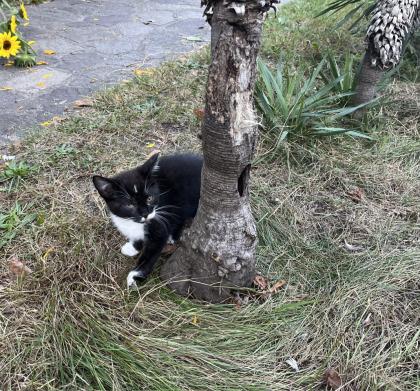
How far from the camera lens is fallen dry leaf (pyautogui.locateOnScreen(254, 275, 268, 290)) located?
243cm

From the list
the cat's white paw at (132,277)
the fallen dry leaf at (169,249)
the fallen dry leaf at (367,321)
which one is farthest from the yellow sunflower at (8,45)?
the fallen dry leaf at (367,321)

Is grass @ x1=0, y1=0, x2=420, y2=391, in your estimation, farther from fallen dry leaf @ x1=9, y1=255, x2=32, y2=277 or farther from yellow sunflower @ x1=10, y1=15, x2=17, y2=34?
yellow sunflower @ x1=10, y1=15, x2=17, y2=34

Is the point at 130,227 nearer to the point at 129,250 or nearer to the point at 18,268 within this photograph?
the point at 129,250

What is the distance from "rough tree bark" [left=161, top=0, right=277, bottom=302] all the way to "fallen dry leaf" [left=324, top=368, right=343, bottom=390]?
24.1 inches

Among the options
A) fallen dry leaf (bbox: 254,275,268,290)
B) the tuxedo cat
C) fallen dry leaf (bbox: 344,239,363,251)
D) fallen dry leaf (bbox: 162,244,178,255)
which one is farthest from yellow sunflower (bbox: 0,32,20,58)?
fallen dry leaf (bbox: 344,239,363,251)

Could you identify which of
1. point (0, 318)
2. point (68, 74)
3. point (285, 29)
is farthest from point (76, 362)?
point (285, 29)

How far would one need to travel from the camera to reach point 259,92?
3406mm

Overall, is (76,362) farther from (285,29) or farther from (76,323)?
(285,29)

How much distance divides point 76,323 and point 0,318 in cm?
40

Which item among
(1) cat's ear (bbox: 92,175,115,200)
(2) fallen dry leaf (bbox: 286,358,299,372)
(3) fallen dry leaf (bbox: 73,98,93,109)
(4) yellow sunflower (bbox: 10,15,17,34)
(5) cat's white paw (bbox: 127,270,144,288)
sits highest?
(4) yellow sunflower (bbox: 10,15,17,34)

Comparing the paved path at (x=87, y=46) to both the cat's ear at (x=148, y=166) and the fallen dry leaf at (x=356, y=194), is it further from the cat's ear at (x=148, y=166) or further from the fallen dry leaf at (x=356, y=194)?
the fallen dry leaf at (x=356, y=194)

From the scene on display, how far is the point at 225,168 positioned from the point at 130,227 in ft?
2.50

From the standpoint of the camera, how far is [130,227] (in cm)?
250

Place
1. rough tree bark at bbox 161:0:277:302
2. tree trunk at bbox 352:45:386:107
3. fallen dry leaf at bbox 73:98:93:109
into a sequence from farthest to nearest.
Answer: fallen dry leaf at bbox 73:98:93:109
tree trunk at bbox 352:45:386:107
rough tree bark at bbox 161:0:277:302
